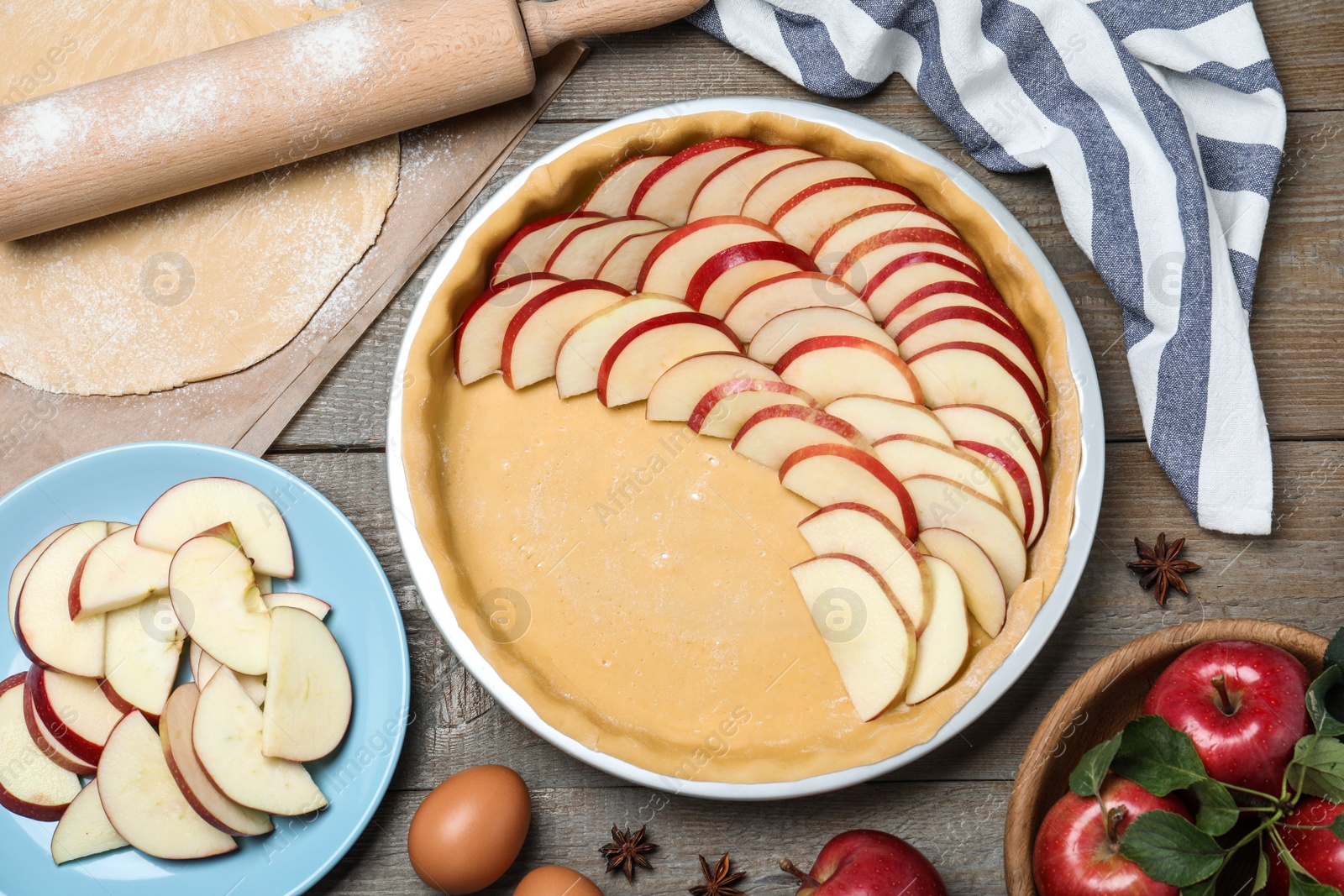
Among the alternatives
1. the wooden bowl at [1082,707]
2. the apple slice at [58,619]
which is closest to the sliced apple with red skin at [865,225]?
the wooden bowl at [1082,707]

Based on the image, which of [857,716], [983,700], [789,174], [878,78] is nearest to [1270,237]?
[878,78]

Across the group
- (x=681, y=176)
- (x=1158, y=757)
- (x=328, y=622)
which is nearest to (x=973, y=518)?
(x=1158, y=757)

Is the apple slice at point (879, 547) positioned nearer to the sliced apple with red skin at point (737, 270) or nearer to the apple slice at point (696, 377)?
the apple slice at point (696, 377)

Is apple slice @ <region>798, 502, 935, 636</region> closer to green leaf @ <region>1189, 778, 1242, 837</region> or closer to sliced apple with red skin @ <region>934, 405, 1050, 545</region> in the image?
sliced apple with red skin @ <region>934, 405, 1050, 545</region>

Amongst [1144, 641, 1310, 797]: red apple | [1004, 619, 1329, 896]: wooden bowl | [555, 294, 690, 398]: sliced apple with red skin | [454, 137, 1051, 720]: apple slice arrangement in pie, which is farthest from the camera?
[555, 294, 690, 398]: sliced apple with red skin

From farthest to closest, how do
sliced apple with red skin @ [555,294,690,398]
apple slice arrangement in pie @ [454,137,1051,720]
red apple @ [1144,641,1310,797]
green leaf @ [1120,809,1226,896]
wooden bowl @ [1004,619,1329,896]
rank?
1. sliced apple with red skin @ [555,294,690,398]
2. apple slice arrangement in pie @ [454,137,1051,720]
3. wooden bowl @ [1004,619,1329,896]
4. red apple @ [1144,641,1310,797]
5. green leaf @ [1120,809,1226,896]

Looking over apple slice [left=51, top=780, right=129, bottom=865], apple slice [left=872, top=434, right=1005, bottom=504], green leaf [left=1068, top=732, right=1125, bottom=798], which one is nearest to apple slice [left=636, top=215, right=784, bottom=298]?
apple slice [left=872, top=434, right=1005, bottom=504]
